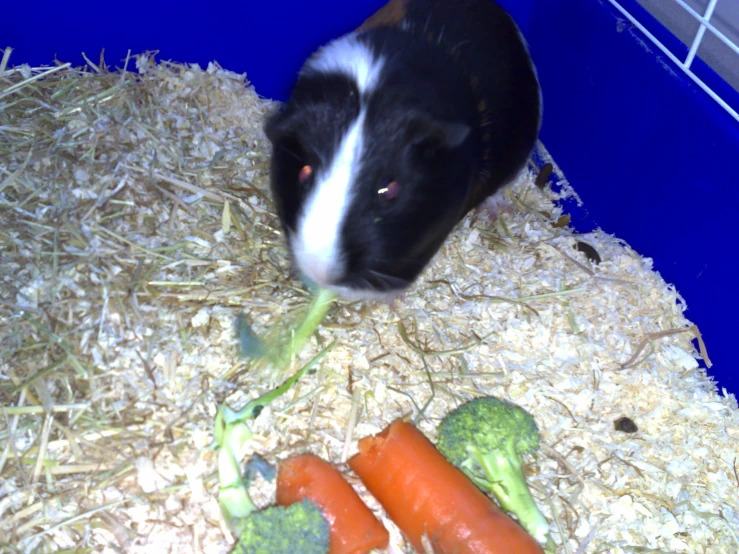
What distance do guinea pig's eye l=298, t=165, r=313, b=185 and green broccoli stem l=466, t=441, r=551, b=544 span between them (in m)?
0.85

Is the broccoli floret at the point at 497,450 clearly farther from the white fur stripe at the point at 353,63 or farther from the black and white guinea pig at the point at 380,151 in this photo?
the white fur stripe at the point at 353,63

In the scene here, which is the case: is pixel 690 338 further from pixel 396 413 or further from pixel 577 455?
pixel 396 413

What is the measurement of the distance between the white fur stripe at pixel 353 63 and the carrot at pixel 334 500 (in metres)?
0.96

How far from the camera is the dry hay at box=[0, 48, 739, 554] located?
1.57 metres

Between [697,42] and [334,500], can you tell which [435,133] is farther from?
[697,42]

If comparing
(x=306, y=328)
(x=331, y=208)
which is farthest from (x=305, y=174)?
(x=306, y=328)

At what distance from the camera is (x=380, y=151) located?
1.43 metres

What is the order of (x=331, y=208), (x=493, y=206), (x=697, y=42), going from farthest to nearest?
(x=493, y=206) → (x=697, y=42) → (x=331, y=208)

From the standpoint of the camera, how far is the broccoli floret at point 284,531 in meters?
1.41

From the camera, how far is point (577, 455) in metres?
1.85

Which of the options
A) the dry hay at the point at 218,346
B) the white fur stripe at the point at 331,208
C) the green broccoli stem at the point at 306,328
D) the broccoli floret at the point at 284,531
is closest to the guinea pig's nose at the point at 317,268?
the white fur stripe at the point at 331,208

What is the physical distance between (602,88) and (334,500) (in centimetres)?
177

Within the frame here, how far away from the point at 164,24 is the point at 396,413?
173cm

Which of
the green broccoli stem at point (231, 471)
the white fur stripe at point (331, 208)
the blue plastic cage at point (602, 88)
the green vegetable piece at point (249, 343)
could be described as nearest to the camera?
the white fur stripe at point (331, 208)
